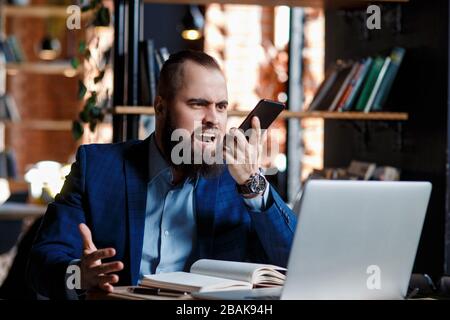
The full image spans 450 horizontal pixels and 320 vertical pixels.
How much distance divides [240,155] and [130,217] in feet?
1.13

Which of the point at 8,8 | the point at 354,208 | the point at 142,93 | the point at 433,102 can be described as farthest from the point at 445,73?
the point at 8,8

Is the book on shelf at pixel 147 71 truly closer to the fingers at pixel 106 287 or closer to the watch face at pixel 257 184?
the watch face at pixel 257 184

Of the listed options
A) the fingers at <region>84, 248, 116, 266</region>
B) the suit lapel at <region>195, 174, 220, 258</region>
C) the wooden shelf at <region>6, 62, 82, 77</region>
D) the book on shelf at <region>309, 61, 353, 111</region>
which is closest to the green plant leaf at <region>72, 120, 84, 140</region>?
the book on shelf at <region>309, 61, 353, 111</region>

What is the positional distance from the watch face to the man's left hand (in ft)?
0.06

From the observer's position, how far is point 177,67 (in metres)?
2.54

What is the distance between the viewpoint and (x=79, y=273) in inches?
78.7

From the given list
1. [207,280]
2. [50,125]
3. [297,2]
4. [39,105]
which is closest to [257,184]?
[207,280]

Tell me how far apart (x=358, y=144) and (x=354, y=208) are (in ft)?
7.44

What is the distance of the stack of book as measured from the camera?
3531 mm

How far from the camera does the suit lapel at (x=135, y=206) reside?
234 centimetres

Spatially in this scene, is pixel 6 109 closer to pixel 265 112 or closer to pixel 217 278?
pixel 265 112

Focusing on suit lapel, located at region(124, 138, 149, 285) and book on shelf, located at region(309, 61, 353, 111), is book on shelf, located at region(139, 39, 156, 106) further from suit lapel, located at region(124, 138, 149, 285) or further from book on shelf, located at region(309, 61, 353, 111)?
suit lapel, located at region(124, 138, 149, 285)

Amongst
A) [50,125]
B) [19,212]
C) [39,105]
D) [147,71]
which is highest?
[39,105]

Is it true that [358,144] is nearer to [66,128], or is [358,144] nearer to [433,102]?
[433,102]
